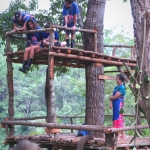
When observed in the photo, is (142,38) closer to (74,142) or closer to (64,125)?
(64,125)

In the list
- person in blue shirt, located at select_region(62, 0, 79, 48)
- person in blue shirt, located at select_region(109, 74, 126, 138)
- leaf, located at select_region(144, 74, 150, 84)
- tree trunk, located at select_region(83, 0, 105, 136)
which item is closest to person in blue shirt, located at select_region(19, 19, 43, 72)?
person in blue shirt, located at select_region(62, 0, 79, 48)

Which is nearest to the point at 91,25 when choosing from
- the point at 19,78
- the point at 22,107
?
the point at 22,107

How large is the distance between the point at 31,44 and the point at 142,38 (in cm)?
630

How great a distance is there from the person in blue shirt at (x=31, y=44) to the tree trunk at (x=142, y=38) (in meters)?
5.82

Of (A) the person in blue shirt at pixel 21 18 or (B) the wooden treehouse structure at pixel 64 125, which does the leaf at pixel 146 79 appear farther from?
(A) the person in blue shirt at pixel 21 18

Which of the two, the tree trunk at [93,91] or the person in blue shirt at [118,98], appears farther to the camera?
the tree trunk at [93,91]

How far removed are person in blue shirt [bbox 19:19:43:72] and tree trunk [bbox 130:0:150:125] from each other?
5.82 metres

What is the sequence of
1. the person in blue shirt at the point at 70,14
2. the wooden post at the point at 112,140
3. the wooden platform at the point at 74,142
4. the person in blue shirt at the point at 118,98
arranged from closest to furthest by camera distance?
the wooden post at the point at 112,140
the wooden platform at the point at 74,142
the person in blue shirt at the point at 118,98
the person in blue shirt at the point at 70,14

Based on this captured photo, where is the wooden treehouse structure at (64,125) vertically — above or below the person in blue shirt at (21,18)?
below

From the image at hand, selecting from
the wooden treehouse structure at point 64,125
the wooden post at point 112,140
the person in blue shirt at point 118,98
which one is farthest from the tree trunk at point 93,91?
the wooden post at point 112,140

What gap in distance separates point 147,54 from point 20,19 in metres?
6.52

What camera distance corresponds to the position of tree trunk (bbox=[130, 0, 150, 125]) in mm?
2463

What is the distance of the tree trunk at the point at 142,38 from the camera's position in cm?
246

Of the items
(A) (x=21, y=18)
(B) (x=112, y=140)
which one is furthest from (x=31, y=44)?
(B) (x=112, y=140)
